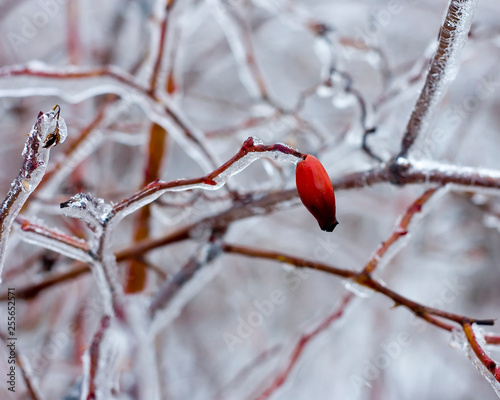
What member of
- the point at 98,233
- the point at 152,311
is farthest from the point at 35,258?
the point at 98,233

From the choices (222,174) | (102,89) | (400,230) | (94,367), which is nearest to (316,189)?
(222,174)

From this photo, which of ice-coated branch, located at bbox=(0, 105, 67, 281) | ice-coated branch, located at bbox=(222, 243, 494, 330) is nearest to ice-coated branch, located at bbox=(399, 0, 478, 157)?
ice-coated branch, located at bbox=(222, 243, 494, 330)

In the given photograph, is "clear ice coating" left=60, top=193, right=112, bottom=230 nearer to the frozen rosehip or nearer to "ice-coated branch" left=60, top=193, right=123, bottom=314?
"ice-coated branch" left=60, top=193, right=123, bottom=314

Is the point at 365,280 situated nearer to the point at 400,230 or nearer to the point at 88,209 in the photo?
the point at 400,230

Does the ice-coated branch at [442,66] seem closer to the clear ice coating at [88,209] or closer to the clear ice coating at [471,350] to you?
the clear ice coating at [471,350]

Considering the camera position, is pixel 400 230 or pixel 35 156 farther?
pixel 400 230
